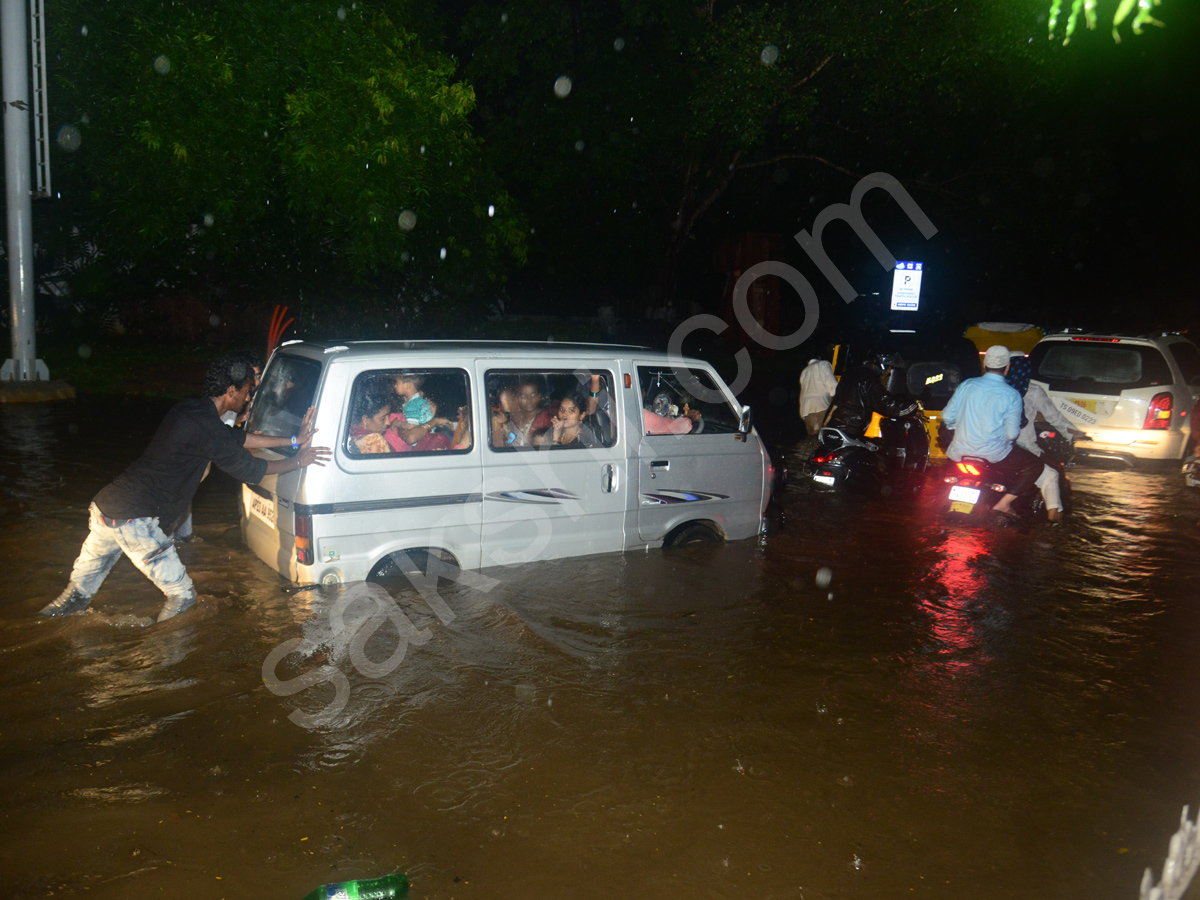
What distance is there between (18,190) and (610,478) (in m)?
15.3

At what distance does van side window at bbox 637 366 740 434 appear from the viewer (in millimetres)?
7238

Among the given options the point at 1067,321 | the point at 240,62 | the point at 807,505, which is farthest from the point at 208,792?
the point at 1067,321

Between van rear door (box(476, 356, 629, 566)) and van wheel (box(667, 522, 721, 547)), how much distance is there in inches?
24.1

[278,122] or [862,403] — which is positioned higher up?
[278,122]

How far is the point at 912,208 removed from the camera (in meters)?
29.7

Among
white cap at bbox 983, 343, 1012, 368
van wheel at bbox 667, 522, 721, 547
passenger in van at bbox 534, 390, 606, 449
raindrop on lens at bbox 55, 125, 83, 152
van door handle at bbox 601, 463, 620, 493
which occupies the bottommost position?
van wheel at bbox 667, 522, 721, 547

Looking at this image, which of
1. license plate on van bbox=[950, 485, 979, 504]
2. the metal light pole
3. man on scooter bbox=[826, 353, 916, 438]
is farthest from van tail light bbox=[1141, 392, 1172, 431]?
the metal light pole

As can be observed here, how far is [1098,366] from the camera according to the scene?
478 inches

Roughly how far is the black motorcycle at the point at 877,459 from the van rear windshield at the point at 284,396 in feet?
21.1

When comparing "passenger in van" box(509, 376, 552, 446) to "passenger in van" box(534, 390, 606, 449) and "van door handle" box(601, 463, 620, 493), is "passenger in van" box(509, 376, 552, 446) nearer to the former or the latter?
"passenger in van" box(534, 390, 606, 449)

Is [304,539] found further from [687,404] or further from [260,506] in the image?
[687,404]

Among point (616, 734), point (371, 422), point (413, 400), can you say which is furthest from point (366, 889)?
point (413, 400)

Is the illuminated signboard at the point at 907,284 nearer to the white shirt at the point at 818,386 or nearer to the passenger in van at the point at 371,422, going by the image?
the white shirt at the point at 818,386

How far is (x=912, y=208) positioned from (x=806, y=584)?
25.6 metres
